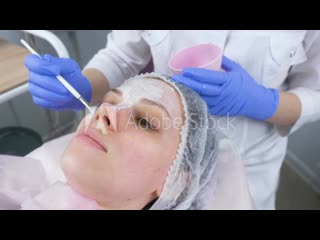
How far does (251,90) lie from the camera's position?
885 millimetres

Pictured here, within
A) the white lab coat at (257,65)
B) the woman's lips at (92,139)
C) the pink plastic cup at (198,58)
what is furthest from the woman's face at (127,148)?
the white lab coat at (257,65)

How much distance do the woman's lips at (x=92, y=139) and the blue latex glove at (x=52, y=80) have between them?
248mm

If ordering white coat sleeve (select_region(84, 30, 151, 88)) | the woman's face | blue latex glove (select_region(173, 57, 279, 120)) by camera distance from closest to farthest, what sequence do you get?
the woman's face < blue latex glove (select_region(173, 57, 279, 120)) < white coat sleeve (select_region(84, 30, 151, 88))

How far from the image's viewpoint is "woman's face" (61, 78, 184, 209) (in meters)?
0.71

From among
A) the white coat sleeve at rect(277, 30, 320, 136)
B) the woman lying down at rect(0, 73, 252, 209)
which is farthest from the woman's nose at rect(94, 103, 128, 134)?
the white coat sleeve at rect(277, 30, 320, 136)

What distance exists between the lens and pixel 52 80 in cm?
91

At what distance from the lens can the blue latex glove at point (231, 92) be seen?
2.74 ft

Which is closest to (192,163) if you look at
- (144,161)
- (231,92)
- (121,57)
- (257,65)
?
(144,161)

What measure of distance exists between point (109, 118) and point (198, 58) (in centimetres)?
33

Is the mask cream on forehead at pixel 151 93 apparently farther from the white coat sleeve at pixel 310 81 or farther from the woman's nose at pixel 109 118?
the white coat sleeve at pixel 310 81

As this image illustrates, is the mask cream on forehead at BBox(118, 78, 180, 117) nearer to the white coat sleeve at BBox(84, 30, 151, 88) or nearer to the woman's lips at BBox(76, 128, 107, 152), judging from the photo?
the woman's lips at BBox(76, 128, 107, 152)

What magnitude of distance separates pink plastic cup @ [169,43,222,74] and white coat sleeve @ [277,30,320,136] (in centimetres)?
28
